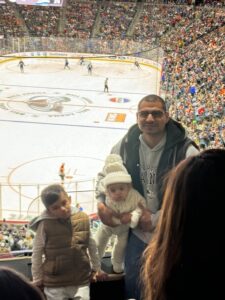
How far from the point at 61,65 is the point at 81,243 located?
21.0 m

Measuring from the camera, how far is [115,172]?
7.54ft

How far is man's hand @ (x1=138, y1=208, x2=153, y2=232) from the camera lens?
2.27 meters

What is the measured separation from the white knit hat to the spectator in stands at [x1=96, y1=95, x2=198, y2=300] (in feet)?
0.18

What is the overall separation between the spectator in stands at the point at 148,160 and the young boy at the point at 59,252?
0.19 metres

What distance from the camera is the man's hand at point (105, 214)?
230 cm

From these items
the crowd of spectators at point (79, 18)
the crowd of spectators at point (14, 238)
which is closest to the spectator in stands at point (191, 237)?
the crowd of spectators at point (14, 238)

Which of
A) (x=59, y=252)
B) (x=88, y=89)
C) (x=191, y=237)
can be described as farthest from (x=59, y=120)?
(x=191, y=237)

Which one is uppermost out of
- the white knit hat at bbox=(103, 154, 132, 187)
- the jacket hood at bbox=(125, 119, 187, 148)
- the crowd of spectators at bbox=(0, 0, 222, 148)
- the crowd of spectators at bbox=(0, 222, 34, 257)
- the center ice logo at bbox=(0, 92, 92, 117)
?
the crowd of spectators at bbox=(0, 0, 222, 148)

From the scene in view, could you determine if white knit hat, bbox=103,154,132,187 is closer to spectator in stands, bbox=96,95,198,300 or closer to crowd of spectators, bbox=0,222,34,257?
spectator in stands, bbox=96,95,198,300

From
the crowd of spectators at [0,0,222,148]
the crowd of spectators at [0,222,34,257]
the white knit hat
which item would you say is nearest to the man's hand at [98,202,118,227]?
the white knit hat

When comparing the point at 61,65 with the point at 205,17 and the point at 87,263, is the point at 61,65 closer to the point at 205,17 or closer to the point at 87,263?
the point at 205,17

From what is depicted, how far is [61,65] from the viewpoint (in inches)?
890

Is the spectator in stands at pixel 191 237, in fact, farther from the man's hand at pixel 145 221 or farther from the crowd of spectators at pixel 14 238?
the crowd of spectators at pixel 14 238

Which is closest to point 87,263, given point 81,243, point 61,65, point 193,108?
point 81,243
